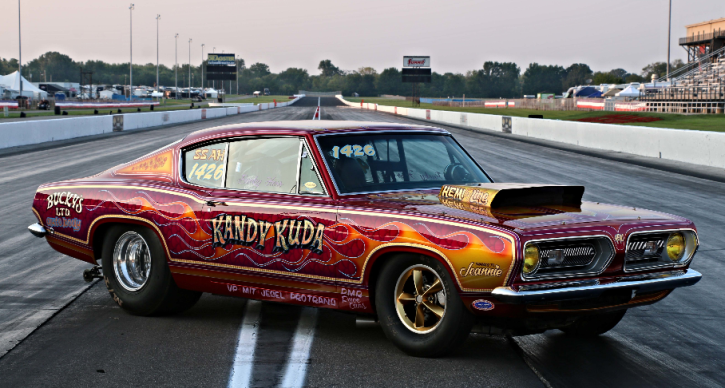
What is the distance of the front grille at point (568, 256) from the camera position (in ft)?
14.5

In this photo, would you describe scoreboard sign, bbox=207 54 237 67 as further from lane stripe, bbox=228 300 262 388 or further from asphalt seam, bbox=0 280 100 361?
lane stripe, bbox=228 300 262 388

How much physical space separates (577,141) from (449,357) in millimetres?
27234

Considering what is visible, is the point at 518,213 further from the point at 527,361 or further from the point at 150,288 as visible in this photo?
the point at 150,288

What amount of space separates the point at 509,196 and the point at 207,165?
2.34 m

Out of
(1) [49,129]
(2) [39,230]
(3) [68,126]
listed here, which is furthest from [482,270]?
(3) [68,126]

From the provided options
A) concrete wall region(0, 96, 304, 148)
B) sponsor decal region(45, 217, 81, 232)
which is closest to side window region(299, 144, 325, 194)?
sponsor decal region(45, 217, 81, 232)

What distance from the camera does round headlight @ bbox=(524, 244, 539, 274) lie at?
170 inches

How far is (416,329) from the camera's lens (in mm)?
4832

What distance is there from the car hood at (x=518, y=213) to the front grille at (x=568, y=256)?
0.13 m

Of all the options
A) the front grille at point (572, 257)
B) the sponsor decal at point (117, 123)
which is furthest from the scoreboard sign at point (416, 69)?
the front grille at point (572, 257)

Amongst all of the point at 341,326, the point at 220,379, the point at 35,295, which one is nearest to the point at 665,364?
the point at 341,326

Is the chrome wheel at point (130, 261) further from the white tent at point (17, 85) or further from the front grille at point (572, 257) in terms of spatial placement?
the white tent at point (17, 85)

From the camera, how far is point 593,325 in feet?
17.8

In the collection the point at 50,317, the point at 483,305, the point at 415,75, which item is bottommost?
the point at 50,317
